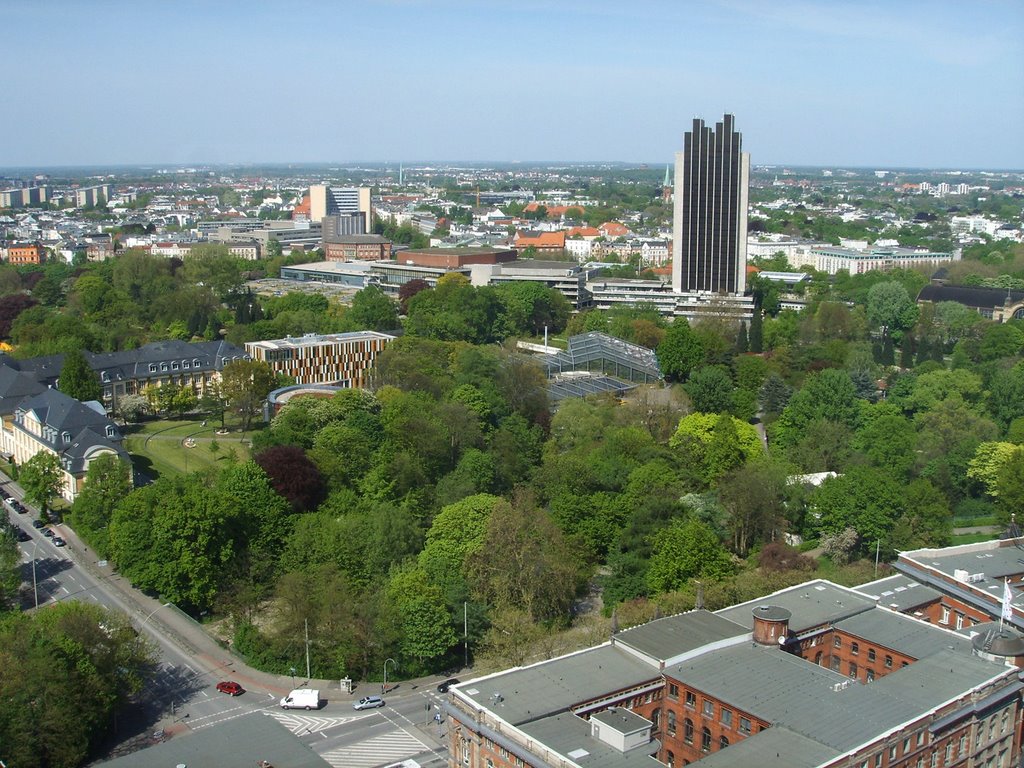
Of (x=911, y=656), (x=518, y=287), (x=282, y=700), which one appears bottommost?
(x=282, y=700)

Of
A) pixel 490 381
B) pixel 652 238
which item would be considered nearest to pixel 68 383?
pixel 490 381

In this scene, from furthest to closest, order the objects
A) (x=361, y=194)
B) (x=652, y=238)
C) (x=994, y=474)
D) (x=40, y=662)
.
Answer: (x=361, y=194), (x=652, y=238), (x=994, y=474), (x=40, y=662)

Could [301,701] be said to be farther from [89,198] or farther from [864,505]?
[89,198]

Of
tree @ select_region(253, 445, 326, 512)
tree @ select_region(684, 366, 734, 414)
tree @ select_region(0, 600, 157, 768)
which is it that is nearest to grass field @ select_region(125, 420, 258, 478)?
tree @ select_region(253, 445, 326, 512)

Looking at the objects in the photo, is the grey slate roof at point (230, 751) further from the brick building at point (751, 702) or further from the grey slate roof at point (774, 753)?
the grey slate roof at point (774, 753)

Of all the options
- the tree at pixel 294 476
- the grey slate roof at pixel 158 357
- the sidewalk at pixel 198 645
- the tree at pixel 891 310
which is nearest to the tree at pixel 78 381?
the grey slate roof at pixel 158 357

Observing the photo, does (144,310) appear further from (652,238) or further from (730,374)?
(652,238)
